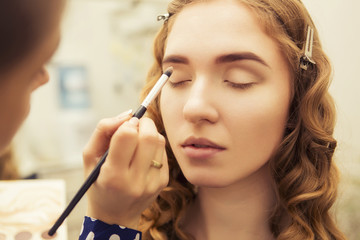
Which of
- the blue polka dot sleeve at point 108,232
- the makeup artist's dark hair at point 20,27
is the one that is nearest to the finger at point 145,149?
the blue polka dot sleeve at point 108,232

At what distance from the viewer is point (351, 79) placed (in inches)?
47.7

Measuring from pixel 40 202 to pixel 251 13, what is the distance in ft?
1.89

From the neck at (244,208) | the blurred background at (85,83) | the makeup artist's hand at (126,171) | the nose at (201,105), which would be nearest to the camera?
the makeup artist's hand at (126,171)

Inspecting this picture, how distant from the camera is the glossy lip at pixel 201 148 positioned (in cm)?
70

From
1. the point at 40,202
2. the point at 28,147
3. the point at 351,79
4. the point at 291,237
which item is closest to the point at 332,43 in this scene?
the point at 351,79

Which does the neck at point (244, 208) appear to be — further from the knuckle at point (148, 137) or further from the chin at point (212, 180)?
the knuckle at point (148, 137)

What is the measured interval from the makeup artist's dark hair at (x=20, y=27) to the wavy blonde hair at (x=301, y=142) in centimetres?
45

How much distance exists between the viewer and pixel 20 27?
36 cm

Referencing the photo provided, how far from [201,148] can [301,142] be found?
0.22 metres

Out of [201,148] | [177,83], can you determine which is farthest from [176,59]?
[201,148]

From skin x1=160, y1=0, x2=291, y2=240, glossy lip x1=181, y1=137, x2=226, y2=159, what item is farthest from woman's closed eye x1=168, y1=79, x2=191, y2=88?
glossy lip x1=181, y1=137, x2=226, y2=159

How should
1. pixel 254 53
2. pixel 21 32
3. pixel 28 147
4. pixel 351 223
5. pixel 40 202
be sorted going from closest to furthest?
pixel 21 32, pixel 254 53, pixel 40 202, pixel 351 223, pixel 28 147

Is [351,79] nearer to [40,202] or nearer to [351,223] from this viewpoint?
[351,223]

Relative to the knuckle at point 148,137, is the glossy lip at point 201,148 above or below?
below
